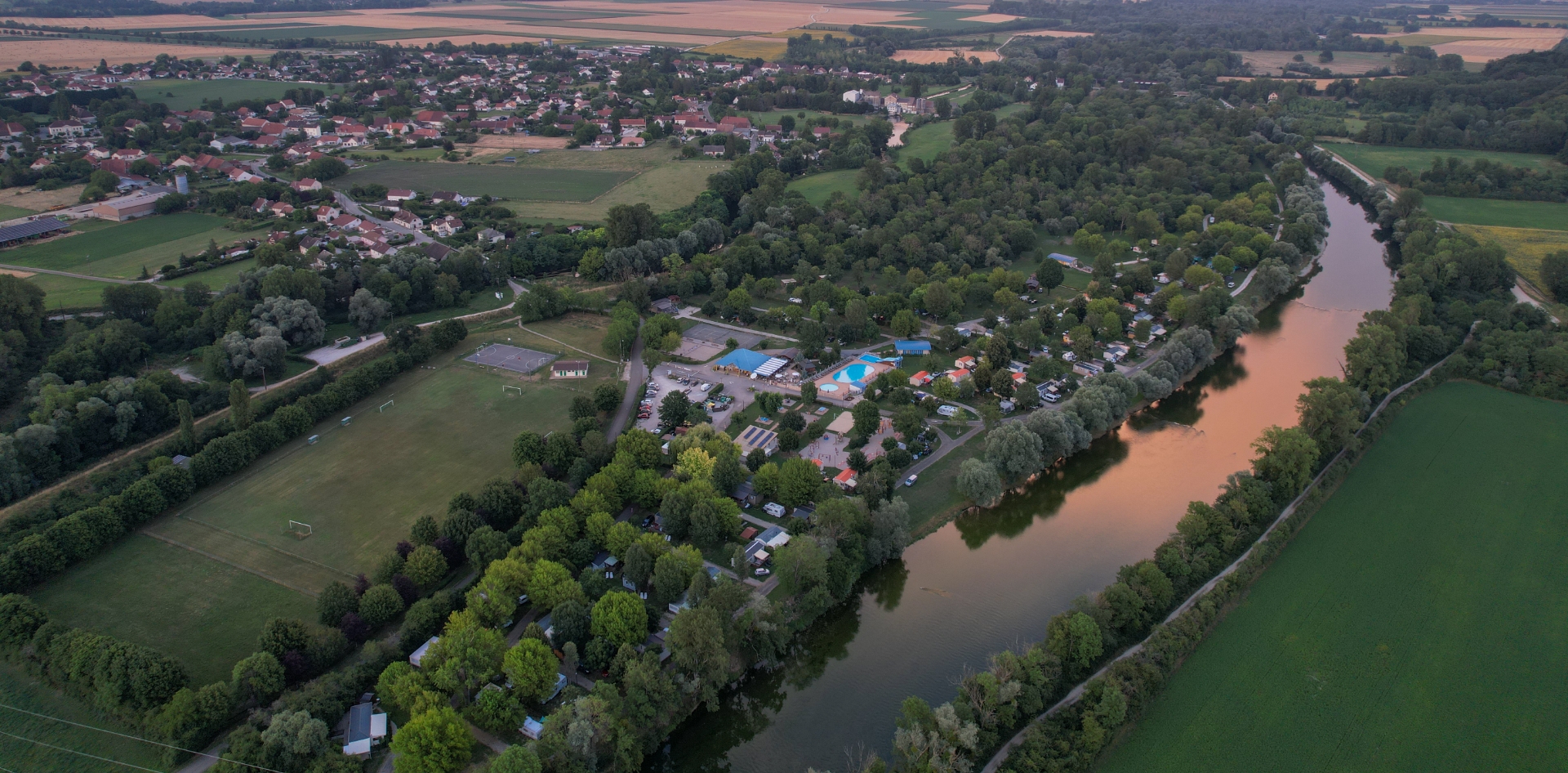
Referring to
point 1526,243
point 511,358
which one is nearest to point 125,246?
point 511,358

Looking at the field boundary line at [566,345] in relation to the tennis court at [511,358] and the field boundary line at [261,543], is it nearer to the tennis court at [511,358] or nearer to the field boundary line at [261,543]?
the tennis court at [511,358]

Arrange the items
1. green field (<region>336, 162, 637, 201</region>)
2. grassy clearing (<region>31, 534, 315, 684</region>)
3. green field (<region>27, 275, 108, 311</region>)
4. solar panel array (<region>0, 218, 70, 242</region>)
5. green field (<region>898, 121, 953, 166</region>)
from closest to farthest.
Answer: grassy clearing (<region>31, 534, 315, 684</region>)
green field (<region>27, 275, 108, 311</region>)
solar panel array (<region>0, 218, 70, 242</region>)
green field (<region>336, 162, 637, 201</region>)
green field (<region>898, 121, 953, 166</region>)

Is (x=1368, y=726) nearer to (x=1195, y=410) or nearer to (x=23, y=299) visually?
(x=1195, y=410)

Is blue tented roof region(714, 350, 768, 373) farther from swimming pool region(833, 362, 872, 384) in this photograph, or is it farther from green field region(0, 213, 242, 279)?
green field region(0, 213, 242, 279)

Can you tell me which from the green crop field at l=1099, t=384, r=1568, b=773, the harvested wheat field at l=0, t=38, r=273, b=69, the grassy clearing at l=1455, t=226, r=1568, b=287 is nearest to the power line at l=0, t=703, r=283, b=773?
the green crop field at l=1099, t=384, r=1568, b=773

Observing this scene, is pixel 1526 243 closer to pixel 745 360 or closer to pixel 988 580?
pixel 988 580

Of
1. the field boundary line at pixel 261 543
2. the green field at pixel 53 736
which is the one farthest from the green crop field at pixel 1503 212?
the green field at pixel 53 736

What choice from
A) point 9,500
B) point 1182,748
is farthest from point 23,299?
point 1182,748
